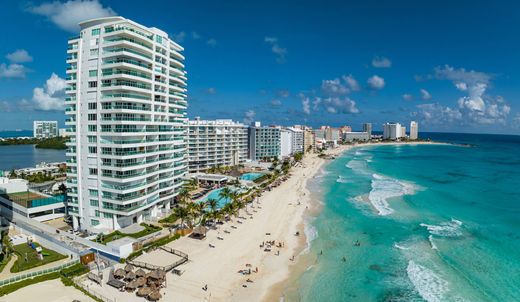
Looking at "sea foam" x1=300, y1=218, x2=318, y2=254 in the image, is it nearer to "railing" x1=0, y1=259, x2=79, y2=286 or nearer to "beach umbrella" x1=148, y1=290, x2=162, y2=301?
"beach umbrella" x1=148, y1=290, x2=162, y2=301

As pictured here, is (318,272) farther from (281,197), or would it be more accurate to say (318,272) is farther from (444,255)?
(281,197)

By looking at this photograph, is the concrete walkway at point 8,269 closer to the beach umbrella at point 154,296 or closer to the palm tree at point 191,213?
the beach umbrella at point 154,296

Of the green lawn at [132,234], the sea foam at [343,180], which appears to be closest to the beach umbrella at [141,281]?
the green lawn at [132,234]

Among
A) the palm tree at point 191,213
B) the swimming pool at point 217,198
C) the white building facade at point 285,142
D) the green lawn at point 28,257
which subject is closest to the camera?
the green lawn at point 28,257

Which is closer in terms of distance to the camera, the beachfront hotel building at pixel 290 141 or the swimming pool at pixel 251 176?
the swimming pool at pixel 251 176

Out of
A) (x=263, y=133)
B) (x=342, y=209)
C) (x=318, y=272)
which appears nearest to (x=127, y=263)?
(x=318, y=272)
